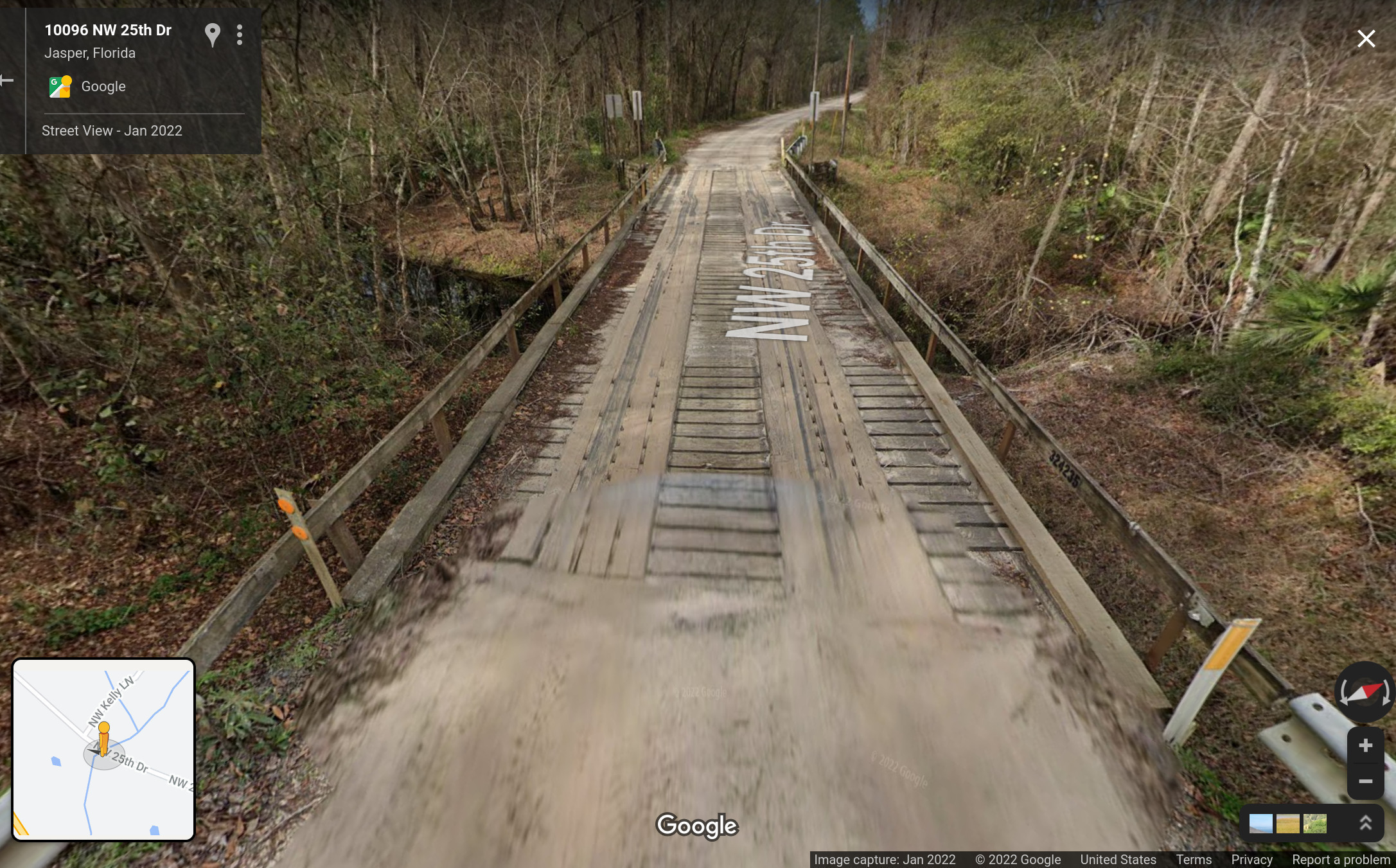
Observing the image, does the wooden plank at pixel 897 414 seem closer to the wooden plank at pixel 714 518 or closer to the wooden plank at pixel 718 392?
the wooden plank at pixel 718 392

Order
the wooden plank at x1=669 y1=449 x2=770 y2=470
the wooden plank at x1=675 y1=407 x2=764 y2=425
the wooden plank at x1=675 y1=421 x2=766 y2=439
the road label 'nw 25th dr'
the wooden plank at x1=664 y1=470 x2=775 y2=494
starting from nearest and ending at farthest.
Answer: the wooden plank at x1=664 y1=470 x2=775 y2=494, the wooden plank at x1=669 y1=449 x2=770 y2=470, the wooden plank at x1=675 y1=421 x2=766 y2=439, the wooden plank at x1=675 y1=407 x2=764 y2=425, the road label 'nw 25th dr'

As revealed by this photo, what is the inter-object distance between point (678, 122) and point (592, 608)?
131ft

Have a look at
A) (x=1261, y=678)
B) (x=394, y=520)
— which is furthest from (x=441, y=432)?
(x=1261, y=678)

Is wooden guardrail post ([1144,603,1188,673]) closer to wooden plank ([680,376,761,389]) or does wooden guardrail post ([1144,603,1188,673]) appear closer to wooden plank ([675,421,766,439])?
wooden plank ([675,421,766,439])

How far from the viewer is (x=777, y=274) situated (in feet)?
34.5

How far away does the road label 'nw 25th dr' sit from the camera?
7.95 metres

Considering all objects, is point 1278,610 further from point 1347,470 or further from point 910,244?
point 910,244

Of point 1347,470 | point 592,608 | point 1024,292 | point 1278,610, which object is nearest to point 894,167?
point 1024,292

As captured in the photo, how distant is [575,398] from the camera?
613cm

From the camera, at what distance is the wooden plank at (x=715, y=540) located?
4.12 meters

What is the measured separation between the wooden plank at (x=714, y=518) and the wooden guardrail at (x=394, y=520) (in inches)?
73.4

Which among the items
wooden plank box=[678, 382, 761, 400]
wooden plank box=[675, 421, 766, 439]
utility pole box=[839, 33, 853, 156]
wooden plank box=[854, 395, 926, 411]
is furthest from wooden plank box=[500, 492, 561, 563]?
utility pole box=[839, 33, 853, 156]

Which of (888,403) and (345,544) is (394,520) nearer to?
(345,544)

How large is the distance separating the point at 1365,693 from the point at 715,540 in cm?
355
